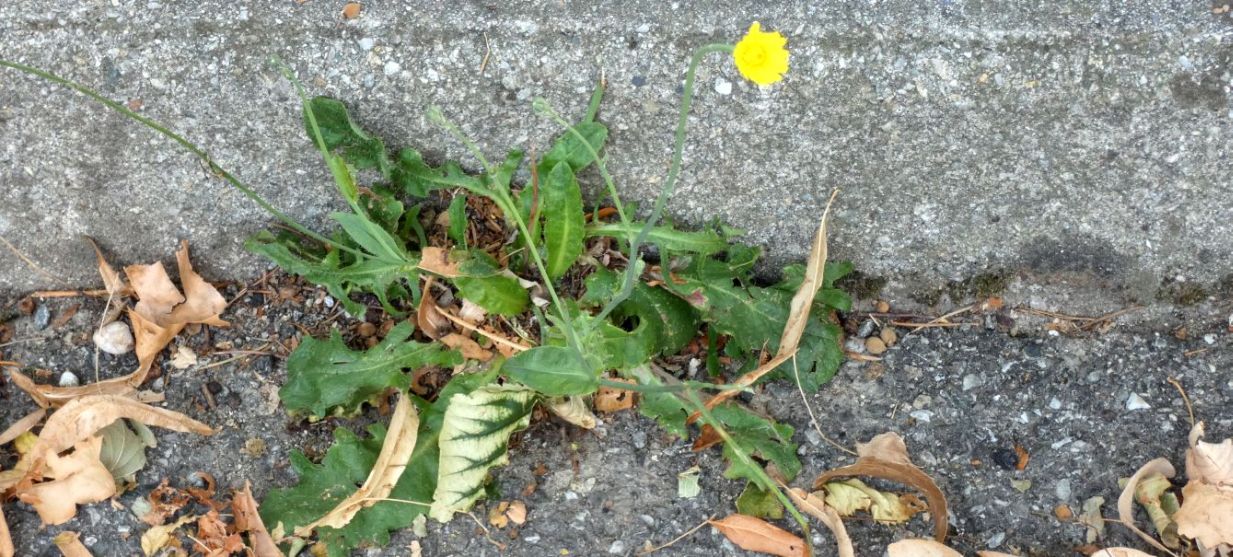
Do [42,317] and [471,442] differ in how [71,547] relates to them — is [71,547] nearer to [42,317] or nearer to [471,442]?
[42,317]

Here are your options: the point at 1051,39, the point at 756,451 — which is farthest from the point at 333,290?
the point at 1051,39

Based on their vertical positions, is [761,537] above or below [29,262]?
below

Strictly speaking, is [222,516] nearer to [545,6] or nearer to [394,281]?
[394,281]

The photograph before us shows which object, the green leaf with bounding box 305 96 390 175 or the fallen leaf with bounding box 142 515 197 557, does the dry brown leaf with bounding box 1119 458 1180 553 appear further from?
the fallen leaf with bounding box 142 515 197 557

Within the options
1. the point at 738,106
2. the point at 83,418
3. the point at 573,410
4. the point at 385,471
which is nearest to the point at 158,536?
the point at 83,418

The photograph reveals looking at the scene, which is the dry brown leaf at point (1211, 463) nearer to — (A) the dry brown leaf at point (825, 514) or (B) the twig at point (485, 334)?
(A) the dry brown leaf at point (825, 514)

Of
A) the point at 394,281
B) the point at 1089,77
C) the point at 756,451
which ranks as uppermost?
the point at 1089,77
